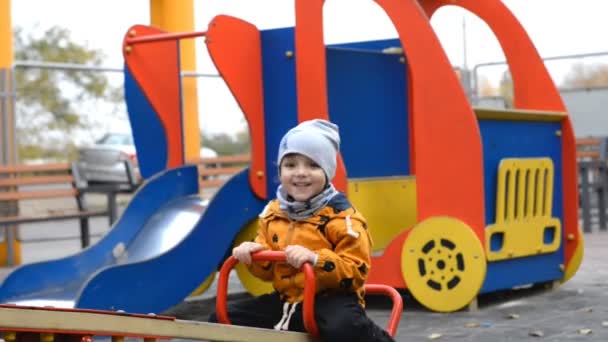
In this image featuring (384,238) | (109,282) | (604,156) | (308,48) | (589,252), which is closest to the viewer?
(109,282)

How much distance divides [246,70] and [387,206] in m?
1.52

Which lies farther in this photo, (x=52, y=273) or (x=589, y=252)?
(x=589, y=252)

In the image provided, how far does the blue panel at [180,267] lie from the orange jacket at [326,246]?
257cm

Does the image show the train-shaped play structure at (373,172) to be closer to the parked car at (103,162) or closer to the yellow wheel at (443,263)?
the yellow wheel at (443,263)

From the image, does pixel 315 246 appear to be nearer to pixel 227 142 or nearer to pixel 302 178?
pixel 302 178

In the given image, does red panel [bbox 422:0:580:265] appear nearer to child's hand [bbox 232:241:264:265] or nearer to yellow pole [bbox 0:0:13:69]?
yellow pole [bbox 0:0:13:69]

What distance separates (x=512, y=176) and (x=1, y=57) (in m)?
5.42

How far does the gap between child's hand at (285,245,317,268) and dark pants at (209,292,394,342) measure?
0.21m

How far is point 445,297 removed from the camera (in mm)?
6805

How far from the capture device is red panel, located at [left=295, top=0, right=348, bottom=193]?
679cm

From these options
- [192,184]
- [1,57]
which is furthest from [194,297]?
[1,57]

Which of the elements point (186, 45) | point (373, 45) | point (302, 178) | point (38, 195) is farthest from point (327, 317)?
point (186, 45)

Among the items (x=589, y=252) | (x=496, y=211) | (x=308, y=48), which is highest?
(x=308, y=48)

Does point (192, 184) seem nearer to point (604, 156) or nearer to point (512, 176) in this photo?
point (512, 176)
